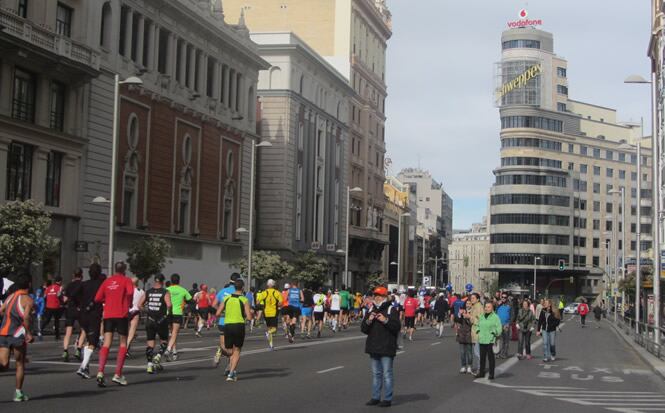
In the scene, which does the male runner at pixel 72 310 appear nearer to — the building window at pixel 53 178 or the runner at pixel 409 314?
the runner at pixel 409 314

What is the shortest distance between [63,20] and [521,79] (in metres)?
110

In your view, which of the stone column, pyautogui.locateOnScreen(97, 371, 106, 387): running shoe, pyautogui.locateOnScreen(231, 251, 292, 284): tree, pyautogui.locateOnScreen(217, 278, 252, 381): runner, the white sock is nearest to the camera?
pyautogui.locateOnScreen(97, 371, 106, 387): running shoe

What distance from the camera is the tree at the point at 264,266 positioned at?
59938 millimetres

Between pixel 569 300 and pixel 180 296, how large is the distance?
130914 millimetres

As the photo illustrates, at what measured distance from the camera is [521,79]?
146 meters

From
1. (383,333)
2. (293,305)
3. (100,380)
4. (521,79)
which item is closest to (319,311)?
(293,305)

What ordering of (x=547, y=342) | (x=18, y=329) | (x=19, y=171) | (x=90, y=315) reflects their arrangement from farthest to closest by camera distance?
(x=19, y=171) < (x=547, y=342) < (x=90, y=315) < (x=18, y=329)

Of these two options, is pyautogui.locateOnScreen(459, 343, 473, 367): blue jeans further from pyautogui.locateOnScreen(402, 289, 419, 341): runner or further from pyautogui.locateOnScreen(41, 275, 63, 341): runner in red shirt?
pyautogui.locateOnScreen(402, 289, 419, 341): runner

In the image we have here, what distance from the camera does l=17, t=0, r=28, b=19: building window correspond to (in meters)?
39.6

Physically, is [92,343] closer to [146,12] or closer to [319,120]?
[146,12]

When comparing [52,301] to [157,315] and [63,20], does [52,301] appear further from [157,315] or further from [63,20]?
[63,20]

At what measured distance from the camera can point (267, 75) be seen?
74.2 metres

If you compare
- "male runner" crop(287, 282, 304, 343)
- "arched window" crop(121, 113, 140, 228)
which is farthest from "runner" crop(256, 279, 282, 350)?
"arched window" crop(121, 113, 140, 228)

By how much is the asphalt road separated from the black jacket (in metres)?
0.84
